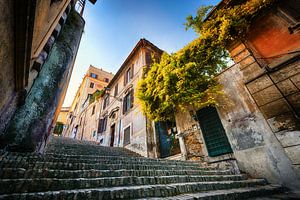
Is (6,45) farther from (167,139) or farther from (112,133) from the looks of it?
(112,133)

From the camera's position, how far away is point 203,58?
6.31 meters

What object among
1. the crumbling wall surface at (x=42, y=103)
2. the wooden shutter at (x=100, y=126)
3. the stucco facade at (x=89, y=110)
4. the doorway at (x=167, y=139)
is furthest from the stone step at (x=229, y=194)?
the stucco facade at (x=89, y=110)

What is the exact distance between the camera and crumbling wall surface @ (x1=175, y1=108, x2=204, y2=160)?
237 inches

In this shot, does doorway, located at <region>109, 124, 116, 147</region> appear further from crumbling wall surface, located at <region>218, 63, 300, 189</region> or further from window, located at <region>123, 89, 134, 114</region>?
crumbling wall surface, located at <region>218, 63, 300, 189</region>

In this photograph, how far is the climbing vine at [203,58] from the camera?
18.2ft

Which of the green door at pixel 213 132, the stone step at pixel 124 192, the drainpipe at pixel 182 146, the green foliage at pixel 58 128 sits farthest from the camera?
the green foliage at pixel 58 128

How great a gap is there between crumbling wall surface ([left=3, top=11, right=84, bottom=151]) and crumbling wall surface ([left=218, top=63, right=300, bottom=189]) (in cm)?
605

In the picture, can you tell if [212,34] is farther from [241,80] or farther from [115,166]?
[115,166]

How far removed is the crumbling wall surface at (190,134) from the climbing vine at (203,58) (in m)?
0.67

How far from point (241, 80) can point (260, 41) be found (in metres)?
1.67

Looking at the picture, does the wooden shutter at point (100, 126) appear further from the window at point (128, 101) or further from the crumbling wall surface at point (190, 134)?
the crumbling wall surface at point (190, 134)

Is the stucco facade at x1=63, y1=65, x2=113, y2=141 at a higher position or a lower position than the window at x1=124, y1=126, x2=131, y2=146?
higher

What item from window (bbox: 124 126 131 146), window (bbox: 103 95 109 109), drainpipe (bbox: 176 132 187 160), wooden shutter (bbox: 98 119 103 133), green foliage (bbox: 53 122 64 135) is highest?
green foliage (bbox: 53 122 64 135)

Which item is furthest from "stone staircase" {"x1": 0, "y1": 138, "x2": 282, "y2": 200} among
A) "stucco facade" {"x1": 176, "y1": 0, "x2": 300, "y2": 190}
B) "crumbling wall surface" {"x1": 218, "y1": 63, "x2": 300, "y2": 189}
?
"stucco facade" {"x1": 176, "y1": 0, "x2": 300, "y2": 190}
